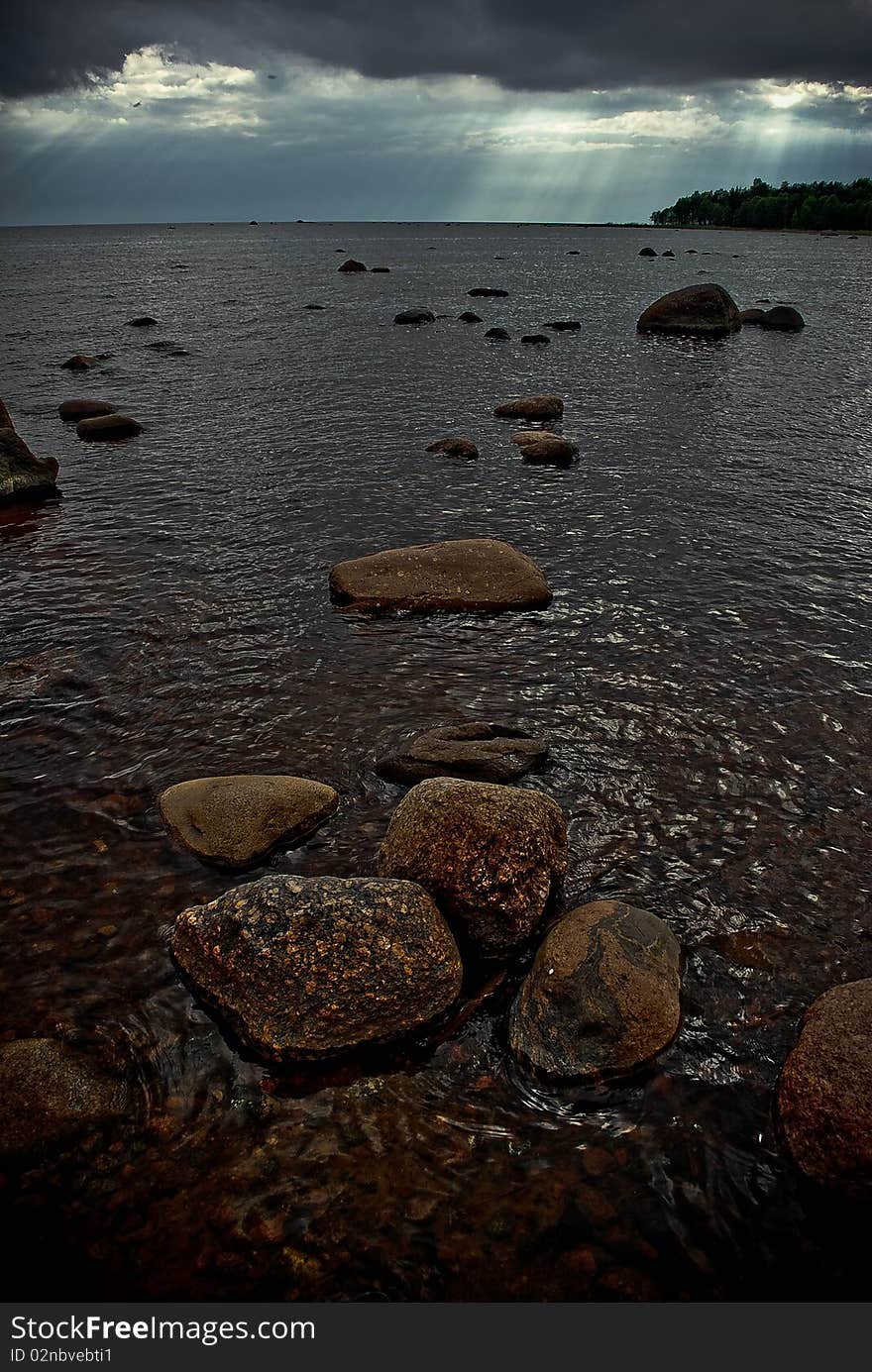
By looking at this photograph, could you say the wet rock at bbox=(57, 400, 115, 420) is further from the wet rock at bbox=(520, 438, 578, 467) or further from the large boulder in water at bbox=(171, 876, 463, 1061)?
the large boulder in water at bbox=(171, 876, 463, 1061)

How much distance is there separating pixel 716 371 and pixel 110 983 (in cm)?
3565

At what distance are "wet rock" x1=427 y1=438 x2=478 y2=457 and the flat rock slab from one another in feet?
28.6

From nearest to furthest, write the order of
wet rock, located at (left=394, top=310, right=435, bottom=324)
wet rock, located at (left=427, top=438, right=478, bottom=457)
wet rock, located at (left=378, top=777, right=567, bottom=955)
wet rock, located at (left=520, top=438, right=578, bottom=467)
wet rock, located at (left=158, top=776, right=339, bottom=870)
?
1. wet rock, located at (left=378, top=777, right=567, bottom=955)
2. wet rock, located at (left=158, top=776, right=339, bottom=870)
3. wet rock, located at (left=520, top=438, right=578, bottom=467)
4. wet rock, located at (left=427, top=438, right=478, bottom=457)
5. wet rock, located at (left=394, top=310, right=435, bottom=324)

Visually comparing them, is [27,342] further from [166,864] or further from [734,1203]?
[734,1203]

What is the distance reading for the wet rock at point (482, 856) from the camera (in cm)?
678

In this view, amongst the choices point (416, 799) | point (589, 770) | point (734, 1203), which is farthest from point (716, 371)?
point (734, 1203)

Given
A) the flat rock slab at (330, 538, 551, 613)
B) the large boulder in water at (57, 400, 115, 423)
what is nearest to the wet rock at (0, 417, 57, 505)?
the large boulder in water at (57, 400, 115, 423)

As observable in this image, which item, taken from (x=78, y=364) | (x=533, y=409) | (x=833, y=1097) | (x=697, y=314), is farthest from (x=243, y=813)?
(x=697, y=314)

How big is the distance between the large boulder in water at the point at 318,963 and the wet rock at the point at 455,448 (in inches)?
704

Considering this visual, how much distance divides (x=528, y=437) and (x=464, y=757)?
1666 cm

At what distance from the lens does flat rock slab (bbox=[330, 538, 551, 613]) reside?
524 inches

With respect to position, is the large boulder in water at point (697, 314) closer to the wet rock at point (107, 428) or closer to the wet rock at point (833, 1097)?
the wet rock at point (107, 428)

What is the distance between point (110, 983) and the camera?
21.5 ft

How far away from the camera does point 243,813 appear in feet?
26.6
